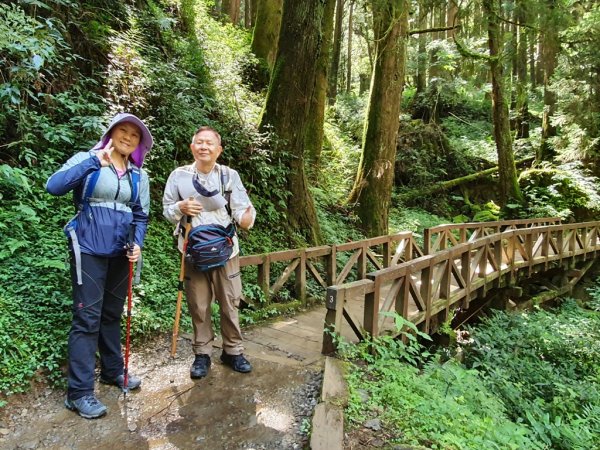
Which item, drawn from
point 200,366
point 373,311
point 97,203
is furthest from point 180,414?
point 373,311

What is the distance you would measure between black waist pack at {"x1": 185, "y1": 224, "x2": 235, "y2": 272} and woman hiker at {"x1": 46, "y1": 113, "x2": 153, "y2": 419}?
0.41m

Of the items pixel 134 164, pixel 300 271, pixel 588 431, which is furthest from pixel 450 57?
pixel 134 164

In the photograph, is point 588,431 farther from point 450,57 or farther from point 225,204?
point 450,57

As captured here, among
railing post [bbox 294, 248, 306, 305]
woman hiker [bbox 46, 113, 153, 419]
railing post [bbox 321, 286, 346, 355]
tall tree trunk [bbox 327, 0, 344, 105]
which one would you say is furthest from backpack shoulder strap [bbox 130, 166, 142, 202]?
tall tree trunk [bbox 327, 0, 344, 105]

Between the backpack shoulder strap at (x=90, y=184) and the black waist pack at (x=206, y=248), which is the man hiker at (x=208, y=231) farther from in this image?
the backpack shoulder strap at (x=90, y=184)

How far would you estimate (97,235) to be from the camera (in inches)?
121

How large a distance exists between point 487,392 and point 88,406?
4.01m

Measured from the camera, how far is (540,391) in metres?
5.91

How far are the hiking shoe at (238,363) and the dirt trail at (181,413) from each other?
Answer: 48 mm

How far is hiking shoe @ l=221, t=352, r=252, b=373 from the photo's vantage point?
12.6ft

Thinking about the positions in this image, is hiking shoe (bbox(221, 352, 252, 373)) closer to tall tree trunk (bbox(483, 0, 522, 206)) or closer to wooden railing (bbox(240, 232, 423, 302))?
wooden railing (bbox(240, 232, 423, 302))

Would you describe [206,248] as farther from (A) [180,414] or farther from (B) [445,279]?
(B) [445,279]

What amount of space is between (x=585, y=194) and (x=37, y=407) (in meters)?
17.2

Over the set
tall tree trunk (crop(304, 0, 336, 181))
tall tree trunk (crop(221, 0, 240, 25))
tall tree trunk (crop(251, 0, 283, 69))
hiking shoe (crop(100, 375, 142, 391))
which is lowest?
hiking shoe (crop(100, 375, 142, 391))
